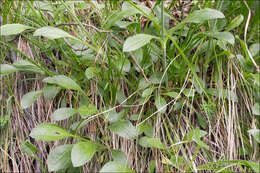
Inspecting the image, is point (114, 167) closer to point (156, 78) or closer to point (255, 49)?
point (156, 78)

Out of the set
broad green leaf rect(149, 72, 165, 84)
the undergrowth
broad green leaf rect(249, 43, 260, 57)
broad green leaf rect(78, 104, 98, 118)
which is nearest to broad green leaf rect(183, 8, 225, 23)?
the undergrowth

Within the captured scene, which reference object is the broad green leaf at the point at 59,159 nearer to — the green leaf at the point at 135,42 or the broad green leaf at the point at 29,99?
the broad green leaf at the point at 29,99

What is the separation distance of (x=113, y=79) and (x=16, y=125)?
0.49 meters

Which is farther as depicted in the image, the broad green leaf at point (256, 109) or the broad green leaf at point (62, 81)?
the broad green leaf at point (256, 109)

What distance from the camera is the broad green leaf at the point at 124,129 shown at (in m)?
0.78

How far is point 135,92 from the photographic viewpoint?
35.0 inches

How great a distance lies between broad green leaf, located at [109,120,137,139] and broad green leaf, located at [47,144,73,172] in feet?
0.58

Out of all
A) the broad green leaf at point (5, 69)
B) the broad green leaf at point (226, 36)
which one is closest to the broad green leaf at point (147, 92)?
the broad green leaf at point (226, 36)

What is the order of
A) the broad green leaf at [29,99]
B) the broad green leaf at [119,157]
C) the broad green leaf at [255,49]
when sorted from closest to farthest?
1. the broad green leaf at [119,157]
2. the broad green leaf at [29,99]
3. the broad green leaf at [255,49]

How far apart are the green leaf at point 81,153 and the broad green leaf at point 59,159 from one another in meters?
0.07

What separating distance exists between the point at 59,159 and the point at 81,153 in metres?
0.10

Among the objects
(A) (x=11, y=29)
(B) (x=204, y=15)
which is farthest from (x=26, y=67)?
(B) (x=204, y=15)

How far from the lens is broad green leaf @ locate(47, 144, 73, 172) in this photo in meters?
0.77

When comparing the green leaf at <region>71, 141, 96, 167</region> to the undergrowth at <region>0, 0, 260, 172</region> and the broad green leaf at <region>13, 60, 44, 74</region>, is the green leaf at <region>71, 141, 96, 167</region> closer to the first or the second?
the undergrowth at <region>0, 0, 260, 172</region>
